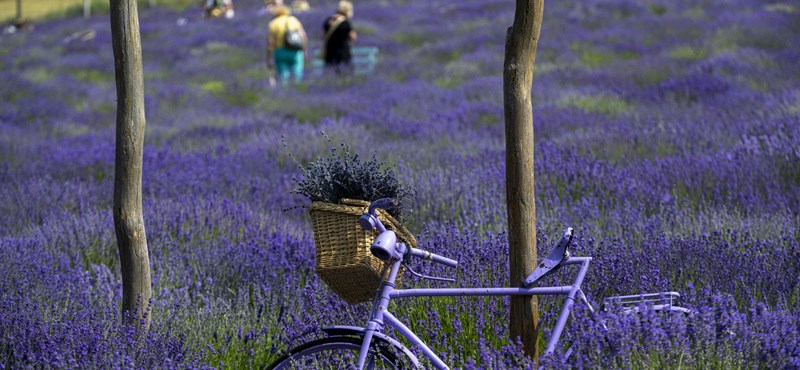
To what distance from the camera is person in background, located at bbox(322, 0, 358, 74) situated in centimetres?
1190

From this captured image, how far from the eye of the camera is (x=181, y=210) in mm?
5121

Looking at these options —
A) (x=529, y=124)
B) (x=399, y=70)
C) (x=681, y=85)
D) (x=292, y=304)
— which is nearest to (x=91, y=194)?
(x=292, y=304)

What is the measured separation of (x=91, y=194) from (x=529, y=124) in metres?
4.37

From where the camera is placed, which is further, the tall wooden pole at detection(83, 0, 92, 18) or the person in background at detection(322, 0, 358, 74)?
the tall wooden pole at detection(83, 0, 92, 18)

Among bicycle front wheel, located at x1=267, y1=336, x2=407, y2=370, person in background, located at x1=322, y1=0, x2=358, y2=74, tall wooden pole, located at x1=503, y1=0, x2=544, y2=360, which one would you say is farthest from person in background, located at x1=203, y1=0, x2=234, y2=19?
bicycle front wheel, located at x1=267, y1=336, x2=407, y2=370

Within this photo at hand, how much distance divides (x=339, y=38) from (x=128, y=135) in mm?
→ 9451

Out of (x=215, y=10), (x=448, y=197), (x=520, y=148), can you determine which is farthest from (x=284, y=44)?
(x=215, y=10)

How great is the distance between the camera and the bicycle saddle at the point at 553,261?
2.38 m

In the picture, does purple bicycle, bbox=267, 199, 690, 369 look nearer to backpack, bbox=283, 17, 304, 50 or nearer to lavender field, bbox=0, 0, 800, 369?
lavender field, bbox=0, 0, 800, 369

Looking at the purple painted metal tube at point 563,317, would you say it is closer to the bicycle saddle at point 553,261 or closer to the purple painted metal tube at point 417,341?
the bicycle saddle at point 553,261

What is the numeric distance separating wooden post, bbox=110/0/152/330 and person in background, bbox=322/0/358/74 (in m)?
8.86

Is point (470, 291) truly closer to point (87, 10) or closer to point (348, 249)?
point (348, 249)

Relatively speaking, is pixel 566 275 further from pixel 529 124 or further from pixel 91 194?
pixel 91 194

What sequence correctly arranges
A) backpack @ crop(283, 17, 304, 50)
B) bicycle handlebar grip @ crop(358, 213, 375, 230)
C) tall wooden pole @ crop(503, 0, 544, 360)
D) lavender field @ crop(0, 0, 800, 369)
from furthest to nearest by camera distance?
backpack @ crop(283, 17, 304, 50), lavender field @ crop(0, 0, 800, 369), tall wooden pole @ crop(503, 0, 544, 360), bicycle handlebar grip @ crop(358, 213, 375, 230)
